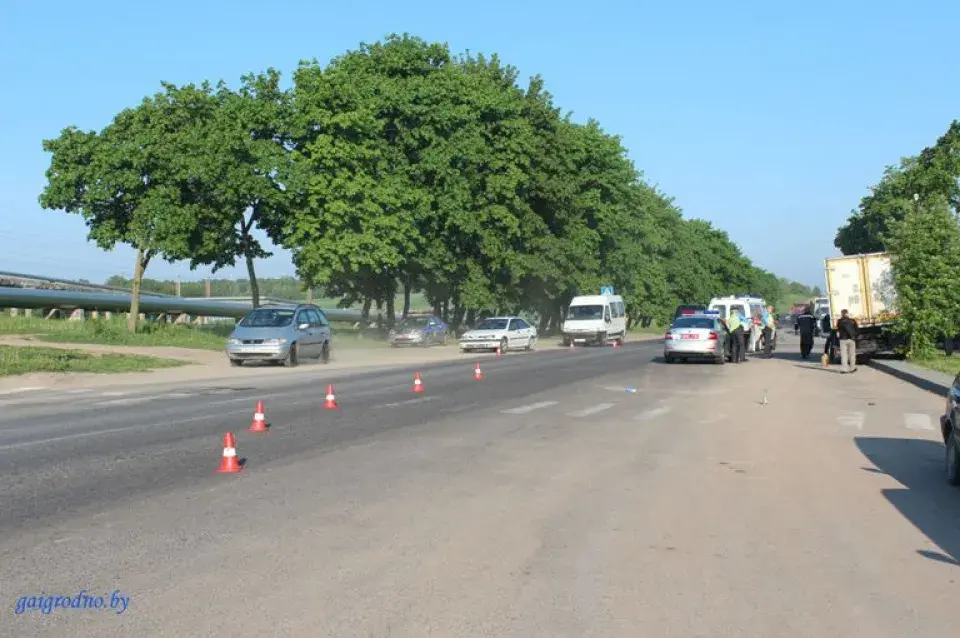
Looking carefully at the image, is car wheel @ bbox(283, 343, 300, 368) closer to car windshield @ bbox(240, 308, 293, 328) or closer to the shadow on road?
car windshield @ bbox(240, 308, 293, 328)

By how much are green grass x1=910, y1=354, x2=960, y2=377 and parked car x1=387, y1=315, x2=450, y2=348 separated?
25176 mm

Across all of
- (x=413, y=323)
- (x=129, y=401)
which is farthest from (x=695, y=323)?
(x=413, y=323)

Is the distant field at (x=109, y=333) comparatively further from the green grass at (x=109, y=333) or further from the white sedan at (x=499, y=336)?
the white sedan at (x=499, y=336)

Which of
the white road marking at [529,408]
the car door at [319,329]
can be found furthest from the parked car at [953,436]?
the car door at [319,329]

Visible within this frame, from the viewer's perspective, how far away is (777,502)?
29.5ft

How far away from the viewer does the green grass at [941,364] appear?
2759 cm

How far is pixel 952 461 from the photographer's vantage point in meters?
10.2

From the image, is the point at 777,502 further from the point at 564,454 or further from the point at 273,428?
the point at 273,428

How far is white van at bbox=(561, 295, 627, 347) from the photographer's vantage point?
51.8 m

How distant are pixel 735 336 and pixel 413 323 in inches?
836

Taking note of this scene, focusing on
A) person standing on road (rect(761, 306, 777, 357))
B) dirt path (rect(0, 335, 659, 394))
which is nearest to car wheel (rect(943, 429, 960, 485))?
dirt path (rect(0, 335, 659, 394))

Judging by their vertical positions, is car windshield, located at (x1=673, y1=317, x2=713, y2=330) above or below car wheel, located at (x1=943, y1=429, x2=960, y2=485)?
above

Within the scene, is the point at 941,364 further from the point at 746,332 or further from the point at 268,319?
the point at 268,319

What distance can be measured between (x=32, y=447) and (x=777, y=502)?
8693mm
